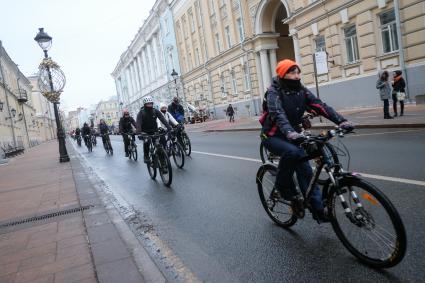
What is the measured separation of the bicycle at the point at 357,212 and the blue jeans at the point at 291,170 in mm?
102

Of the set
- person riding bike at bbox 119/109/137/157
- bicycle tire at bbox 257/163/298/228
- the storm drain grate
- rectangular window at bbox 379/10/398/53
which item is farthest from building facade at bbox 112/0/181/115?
bicycle tire at bbox 257/163/298/228

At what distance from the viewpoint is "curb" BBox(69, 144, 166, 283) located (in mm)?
3633

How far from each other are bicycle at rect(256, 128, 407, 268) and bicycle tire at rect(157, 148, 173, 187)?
4574mm

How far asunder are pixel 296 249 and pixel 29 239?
3383 mm

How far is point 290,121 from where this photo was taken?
4.17 m

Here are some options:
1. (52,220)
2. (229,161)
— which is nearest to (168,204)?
(52,220)

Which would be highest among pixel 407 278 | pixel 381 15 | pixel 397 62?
pixel 381 15

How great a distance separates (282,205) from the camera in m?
4.59

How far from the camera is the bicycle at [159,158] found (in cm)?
830

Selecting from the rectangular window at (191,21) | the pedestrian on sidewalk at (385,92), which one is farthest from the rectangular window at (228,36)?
the pedestrian on sidewalk at (385,92)

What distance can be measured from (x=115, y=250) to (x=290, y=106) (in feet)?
7.58

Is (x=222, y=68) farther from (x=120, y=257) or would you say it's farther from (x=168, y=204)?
(x=120, y=257)

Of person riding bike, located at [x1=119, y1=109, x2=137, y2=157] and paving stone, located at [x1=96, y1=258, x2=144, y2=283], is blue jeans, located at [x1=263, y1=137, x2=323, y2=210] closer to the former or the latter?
paving stone, located at [x1=96, y1=258, x2=144, y2=283]

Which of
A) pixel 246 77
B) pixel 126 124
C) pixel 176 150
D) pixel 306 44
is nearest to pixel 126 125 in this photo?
pixel 126 124
